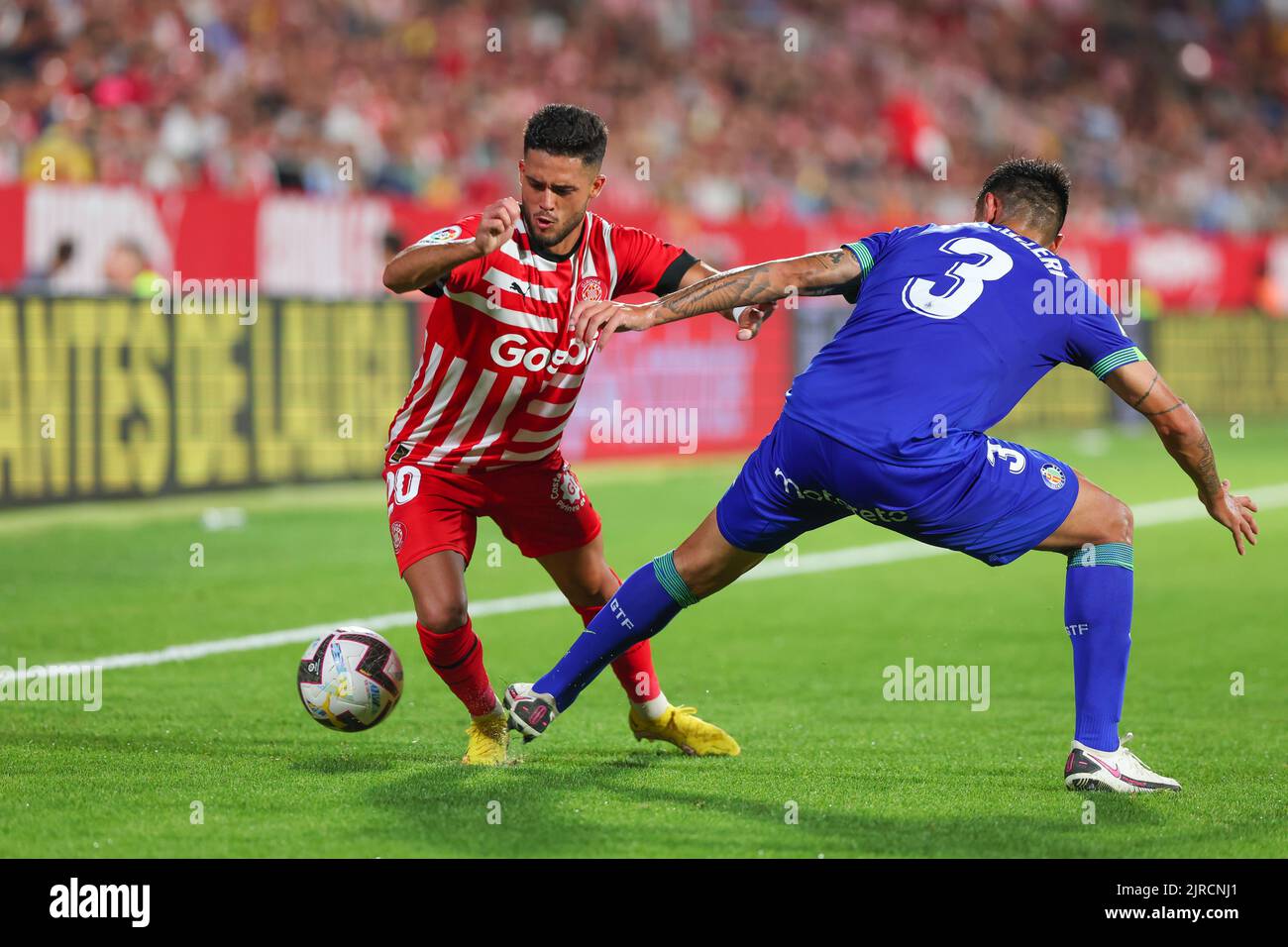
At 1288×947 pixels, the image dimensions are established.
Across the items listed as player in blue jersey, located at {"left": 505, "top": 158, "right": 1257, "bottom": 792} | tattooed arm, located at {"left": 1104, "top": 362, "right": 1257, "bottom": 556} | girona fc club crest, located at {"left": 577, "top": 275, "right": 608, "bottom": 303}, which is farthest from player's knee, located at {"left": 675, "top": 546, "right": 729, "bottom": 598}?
tattooed arm, located at {"left": 1104, "top": 362, "right": 1257, "bottom": 556}

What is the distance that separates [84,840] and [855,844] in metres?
2.21

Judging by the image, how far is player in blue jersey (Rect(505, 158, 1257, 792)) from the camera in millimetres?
5605

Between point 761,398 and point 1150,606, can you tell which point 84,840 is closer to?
point 1150,606

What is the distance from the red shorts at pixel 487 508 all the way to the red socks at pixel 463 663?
290 mm

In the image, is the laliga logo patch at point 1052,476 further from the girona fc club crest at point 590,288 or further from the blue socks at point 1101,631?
the girona fc club crest at point 590,288

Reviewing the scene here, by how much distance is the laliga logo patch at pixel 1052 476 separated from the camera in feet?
18.7

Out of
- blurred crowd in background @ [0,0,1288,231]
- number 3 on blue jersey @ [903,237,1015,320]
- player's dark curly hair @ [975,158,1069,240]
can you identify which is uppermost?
blurred crowd in background @ [0,0,1288,231]

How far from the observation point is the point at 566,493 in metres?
6.64

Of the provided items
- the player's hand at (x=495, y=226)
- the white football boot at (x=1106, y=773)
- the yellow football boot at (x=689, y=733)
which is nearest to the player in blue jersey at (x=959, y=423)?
the white football boot at (x=1106, y=773)

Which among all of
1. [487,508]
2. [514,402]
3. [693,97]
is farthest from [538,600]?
[693,97]

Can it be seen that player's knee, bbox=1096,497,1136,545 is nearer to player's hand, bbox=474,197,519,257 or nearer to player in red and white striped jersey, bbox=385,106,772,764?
player in red and white striped jersey, bbox=385,106,772,764

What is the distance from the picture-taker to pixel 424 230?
1919cm

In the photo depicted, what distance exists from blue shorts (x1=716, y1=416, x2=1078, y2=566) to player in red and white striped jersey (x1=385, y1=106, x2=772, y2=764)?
3.12ft
